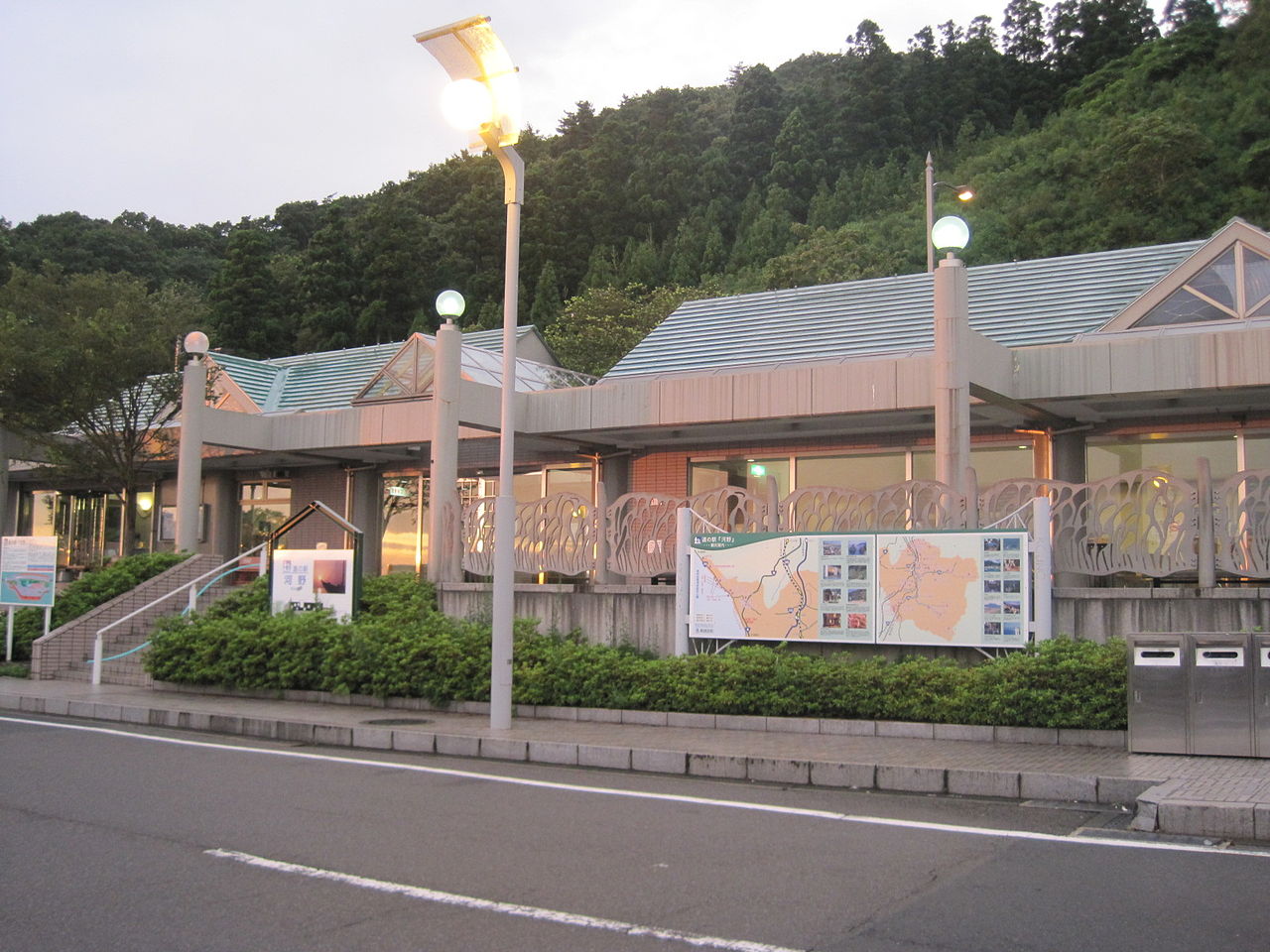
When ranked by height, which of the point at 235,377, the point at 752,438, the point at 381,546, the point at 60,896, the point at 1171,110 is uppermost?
the point at 1171,110

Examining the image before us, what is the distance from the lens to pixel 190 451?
22.1 meters

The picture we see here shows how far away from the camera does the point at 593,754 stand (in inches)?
426

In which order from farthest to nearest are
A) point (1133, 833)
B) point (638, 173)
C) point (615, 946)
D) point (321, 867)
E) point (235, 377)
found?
point (638, 173), point (235, 377), point (1133, 833), point (321, 867), point (615, 946)

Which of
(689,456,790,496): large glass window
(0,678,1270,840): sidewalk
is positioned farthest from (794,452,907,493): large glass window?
(0,678,1270,840): sidewalk

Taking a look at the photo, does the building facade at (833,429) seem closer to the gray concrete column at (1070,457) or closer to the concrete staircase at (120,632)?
the gray concrete column at (1070,457)

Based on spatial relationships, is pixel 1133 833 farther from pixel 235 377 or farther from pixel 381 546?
pixel 235 377

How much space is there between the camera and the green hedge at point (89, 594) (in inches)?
818

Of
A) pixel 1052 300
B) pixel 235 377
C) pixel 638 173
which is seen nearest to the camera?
pixel 1052 300

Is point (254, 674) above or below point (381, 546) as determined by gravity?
below

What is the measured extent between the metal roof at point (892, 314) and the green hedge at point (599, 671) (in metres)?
8.45

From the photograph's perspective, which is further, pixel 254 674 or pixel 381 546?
pixel 381 546

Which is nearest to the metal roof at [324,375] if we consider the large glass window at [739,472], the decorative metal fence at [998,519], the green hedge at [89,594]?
the large glass window at [739,472]

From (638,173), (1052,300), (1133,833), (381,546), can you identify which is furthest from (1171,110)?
(1133,833)

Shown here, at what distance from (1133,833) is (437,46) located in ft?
31.9
